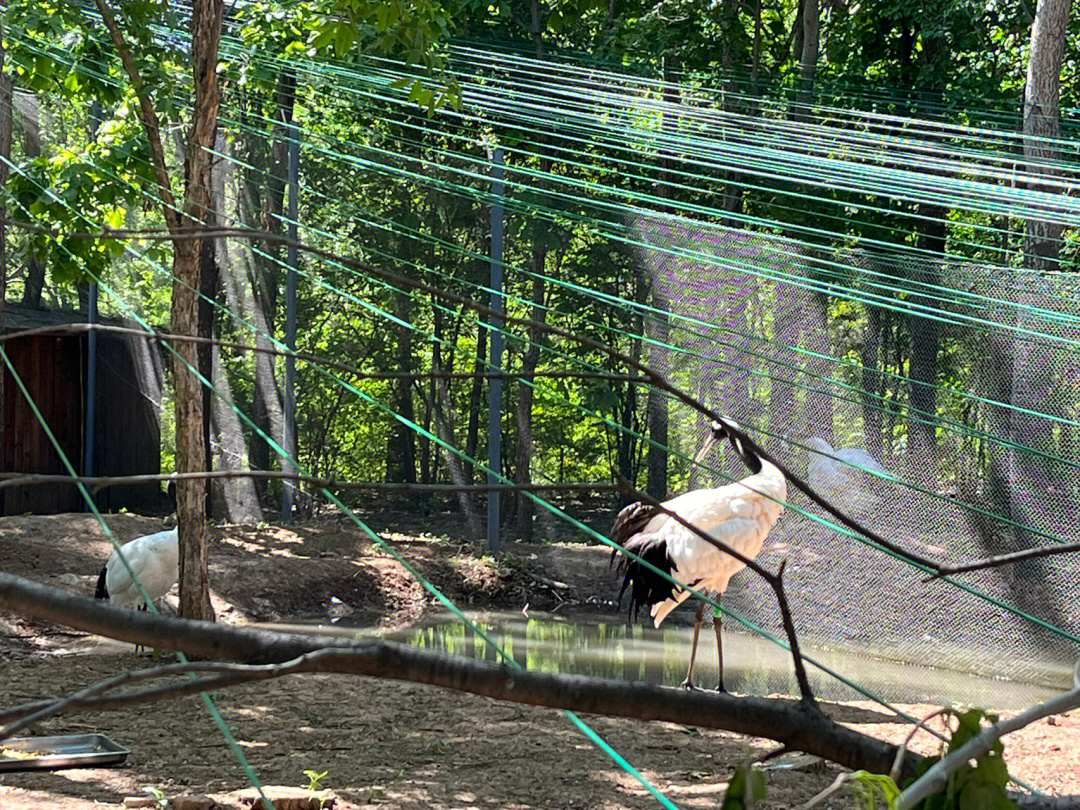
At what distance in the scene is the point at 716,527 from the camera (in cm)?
576

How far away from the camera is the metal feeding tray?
13.7 feet

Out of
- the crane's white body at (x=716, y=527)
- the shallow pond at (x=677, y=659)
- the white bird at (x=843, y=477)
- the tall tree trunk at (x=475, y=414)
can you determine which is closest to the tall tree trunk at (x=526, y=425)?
the tall tree trunk at (x=475, y=414)

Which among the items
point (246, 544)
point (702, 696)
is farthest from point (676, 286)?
point (702, 696)

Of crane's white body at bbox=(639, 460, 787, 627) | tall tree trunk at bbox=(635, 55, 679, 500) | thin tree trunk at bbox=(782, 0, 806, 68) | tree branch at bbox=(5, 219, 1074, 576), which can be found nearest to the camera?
tree branch at bbox=(5, 219, 1074, 576)

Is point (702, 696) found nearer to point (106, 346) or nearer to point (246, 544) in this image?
point (246, 544)

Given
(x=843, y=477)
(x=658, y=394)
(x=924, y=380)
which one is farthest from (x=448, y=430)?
(x=924, y=380)

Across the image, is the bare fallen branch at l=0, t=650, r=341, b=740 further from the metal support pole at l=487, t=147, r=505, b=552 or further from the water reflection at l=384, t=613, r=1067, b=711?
the metal support pole at l=487, t=147, r=505, b=552

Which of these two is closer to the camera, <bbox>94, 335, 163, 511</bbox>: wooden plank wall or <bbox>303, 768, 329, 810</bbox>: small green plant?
<bbox>303, 768, 329, 810</bbox>: small green plant

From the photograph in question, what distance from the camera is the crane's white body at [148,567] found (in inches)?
251

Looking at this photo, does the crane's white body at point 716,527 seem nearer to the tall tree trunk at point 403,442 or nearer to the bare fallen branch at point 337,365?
the bare fallen branch at point 337,365

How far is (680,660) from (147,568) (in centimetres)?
305

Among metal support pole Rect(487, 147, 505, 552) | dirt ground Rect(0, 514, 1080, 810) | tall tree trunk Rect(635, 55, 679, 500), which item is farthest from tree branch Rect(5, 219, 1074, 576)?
metal support pole Rect(487, 147, 505, 552)

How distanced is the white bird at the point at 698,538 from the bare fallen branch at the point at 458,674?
185 inches

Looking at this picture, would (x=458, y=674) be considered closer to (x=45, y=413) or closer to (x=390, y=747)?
(x=390, y=747)
